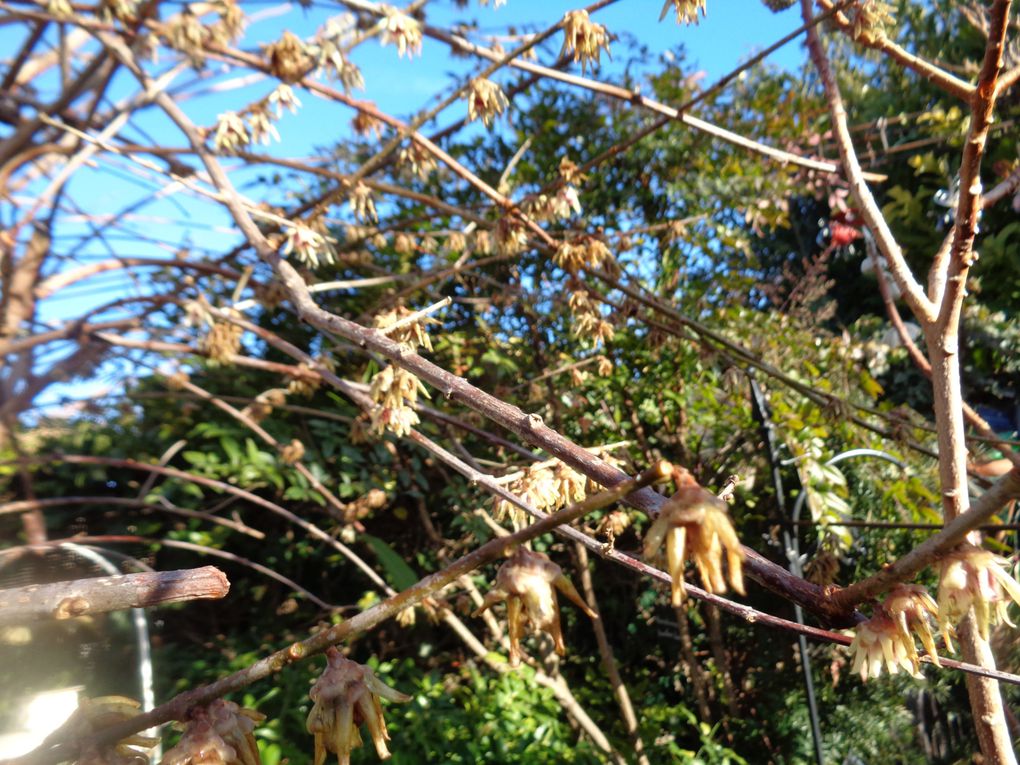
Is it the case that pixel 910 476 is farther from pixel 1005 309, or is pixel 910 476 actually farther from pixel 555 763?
pixel 1005 309

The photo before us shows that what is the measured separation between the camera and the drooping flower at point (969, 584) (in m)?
0.60

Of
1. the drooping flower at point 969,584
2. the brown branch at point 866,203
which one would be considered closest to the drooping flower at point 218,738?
the drooping flower at point 969,584

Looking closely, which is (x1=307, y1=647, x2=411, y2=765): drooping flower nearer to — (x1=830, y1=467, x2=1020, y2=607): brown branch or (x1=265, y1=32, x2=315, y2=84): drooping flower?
(x1=830, y1=467, x2=1020, y2=607): brown branch

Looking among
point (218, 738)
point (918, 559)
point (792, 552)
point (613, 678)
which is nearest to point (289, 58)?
point (218, 738)

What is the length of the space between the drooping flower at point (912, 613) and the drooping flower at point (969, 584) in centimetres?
2

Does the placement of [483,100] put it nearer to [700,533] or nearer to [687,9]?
[687,9]

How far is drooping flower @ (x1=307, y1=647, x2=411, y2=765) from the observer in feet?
2.02

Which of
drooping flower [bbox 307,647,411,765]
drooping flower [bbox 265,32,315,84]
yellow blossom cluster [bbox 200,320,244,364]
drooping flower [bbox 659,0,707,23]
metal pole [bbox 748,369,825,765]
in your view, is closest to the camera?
drooping flower [bbox 307,647,411,765]

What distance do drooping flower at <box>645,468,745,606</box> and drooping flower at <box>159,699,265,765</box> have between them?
40 centimetres

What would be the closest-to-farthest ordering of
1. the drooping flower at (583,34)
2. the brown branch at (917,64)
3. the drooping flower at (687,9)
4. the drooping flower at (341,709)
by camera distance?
the drooping flower at (341,709)
the brown branch at (917,64)
the drooping flower at (687,9)
the drooping flower at (583,34)

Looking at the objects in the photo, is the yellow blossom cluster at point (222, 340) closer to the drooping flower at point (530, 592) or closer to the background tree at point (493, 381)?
the background tree at point (493, 381)

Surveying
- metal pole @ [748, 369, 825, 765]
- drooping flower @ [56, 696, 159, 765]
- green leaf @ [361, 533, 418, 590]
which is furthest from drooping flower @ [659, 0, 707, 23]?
green leaf @ [361, 533, 418, 590]

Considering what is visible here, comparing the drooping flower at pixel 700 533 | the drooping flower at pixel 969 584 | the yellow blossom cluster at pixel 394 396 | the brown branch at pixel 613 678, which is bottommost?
the brown branch at pixel 613 678

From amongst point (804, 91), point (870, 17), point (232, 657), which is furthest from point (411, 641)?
point (804, 91)
